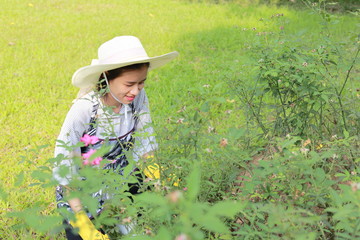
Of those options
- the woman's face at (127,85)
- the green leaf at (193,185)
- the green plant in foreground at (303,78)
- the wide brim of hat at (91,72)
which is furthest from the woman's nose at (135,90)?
the green leaf at (193,185)

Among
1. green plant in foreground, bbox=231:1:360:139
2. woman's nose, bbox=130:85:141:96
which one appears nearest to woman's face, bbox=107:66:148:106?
woman's nose, bbox=130:85:141:96

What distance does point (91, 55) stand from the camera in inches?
195

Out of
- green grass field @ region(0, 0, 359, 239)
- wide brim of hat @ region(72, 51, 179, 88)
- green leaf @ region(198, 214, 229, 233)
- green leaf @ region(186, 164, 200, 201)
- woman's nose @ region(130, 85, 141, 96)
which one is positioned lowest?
green grass field @ region(0, 0, 359, 239)

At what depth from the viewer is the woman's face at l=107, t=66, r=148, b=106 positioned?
1.99m

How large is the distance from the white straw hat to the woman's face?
7 centimetres

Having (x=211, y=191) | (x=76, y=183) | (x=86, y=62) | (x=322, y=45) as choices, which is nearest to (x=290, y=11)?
(x=86, y=62)

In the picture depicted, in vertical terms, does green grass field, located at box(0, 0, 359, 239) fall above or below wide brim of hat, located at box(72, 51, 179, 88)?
below

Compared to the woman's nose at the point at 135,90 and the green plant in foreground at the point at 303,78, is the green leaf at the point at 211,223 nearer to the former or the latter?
the green plant in foreground at the point at 303,78

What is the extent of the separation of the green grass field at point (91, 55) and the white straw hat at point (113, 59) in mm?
345

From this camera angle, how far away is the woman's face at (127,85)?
1.99 m

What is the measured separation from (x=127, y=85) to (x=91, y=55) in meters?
3.14

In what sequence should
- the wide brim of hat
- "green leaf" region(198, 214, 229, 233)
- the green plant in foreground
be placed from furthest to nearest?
the wide brim of hat < the green plant in foreground < "green leaf" region(198, 214, 229, 233)

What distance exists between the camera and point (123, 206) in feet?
4.07

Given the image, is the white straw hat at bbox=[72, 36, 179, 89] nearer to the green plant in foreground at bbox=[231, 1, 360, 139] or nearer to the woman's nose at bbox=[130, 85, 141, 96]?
the woman's nose at bbox=[130, 85, 141, 96]
